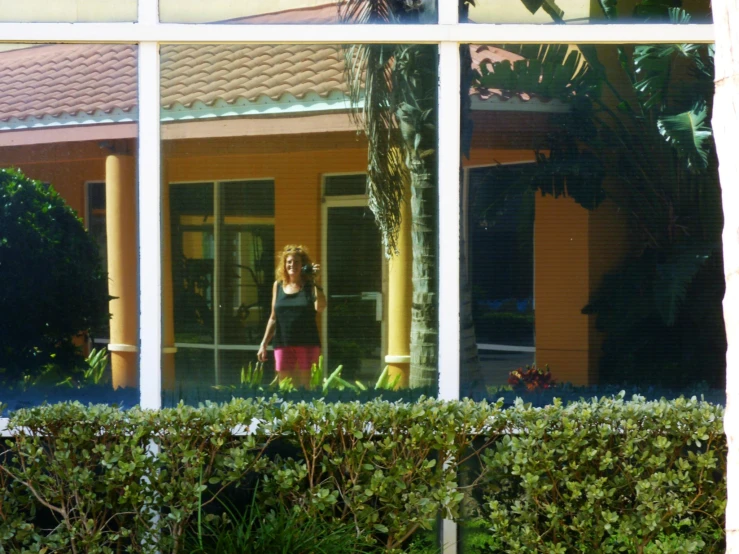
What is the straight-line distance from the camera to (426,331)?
178 inches

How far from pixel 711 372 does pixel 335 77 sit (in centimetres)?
238

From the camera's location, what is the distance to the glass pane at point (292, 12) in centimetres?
449

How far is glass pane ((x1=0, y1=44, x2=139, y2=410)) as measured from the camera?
4484mm

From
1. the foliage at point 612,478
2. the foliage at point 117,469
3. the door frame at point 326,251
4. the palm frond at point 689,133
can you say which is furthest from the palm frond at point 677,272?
the foliage at point 117,469

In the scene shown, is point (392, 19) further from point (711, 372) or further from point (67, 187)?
point (711, 372)

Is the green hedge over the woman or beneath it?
beneath

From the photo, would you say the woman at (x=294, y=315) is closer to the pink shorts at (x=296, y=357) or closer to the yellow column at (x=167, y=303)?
the pink shorts at (x=296, y=357)

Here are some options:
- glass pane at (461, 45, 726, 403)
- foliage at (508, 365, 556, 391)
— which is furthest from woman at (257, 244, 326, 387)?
foliage at (508, 365, 556, 391)

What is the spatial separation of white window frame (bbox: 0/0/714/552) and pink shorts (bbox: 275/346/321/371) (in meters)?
0.59

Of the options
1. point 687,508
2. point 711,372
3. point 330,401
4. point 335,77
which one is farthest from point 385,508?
point 335,77

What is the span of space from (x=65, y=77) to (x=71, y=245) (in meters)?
0.83

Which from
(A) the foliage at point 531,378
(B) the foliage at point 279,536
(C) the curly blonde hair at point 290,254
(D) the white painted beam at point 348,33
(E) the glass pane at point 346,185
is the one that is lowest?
(B) the foliage at point 279,536

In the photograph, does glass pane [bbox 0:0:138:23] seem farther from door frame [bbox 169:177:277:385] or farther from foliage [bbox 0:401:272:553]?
foliage [bbox 0:401:272:553]

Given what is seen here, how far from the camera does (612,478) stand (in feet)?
13.0
